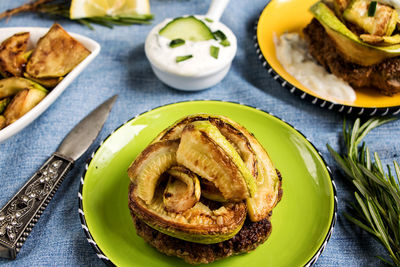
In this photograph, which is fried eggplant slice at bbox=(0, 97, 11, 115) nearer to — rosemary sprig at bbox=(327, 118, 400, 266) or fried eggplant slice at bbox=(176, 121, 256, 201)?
fried eggplant slice at bbox=(176, 121, 256, 201)

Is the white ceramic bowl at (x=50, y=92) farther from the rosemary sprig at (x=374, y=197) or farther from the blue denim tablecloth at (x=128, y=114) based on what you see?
the rosemary sprig at (x=374, y=197)

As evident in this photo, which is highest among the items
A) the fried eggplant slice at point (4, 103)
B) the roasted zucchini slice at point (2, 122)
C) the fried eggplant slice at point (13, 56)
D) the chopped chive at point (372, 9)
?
the chopped chive at point (372, 9)

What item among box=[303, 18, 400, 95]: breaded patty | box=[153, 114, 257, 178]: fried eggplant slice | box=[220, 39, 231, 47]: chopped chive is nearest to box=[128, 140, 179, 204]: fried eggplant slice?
box=[153, 114, 257, 178]: fried eggplant slice

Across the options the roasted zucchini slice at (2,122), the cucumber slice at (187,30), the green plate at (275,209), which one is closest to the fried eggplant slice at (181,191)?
the green plate at (275,209)

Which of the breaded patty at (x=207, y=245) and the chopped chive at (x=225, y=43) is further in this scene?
the chopped chive at (x=225, y=43)

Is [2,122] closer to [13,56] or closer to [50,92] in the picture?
[50,92]

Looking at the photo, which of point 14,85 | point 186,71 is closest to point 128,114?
point 186,71
